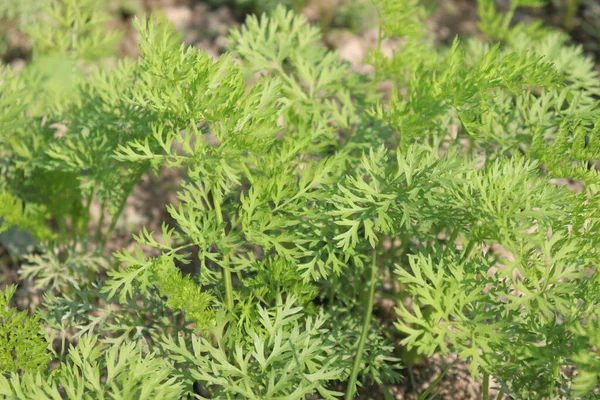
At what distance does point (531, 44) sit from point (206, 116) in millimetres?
1555

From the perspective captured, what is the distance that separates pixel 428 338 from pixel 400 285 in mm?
674

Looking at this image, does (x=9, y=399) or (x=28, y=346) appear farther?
(x=28, y=346)

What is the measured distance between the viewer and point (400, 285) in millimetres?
2176

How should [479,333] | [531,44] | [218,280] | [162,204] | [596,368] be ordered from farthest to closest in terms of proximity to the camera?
[162,204]
[531,44]
[218,280]
[479,333]
[596,368]

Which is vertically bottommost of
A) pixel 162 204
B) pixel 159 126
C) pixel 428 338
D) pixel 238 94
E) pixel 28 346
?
pixel 162 204

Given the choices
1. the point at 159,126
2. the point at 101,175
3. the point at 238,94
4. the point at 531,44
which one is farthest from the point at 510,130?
the point at 101,175

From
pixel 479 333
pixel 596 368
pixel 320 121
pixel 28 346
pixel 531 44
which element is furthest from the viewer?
pixel 531 44

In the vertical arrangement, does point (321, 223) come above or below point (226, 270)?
above

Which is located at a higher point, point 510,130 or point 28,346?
point 510,130

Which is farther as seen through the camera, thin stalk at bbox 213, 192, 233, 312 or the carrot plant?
thin stalk at bbox 213, 192, 233, 312

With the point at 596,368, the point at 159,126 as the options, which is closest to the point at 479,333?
the point at 596,368

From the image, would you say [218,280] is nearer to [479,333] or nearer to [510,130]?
[479,333]

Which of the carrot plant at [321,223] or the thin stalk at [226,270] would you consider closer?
the carrot plant at [321,223]

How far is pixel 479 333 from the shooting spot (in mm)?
1596
